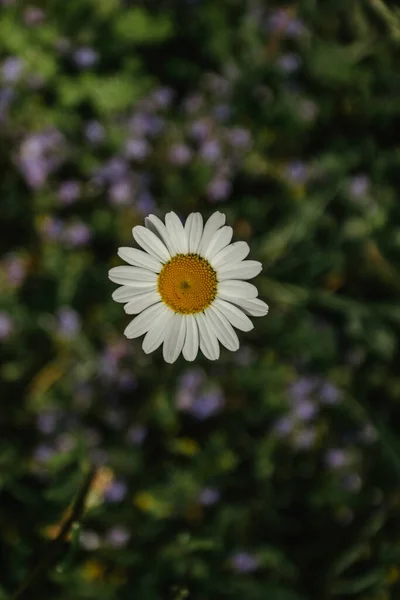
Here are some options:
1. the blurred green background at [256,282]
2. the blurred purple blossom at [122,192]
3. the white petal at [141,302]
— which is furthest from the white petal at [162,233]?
the blurred purple blossom at [122,192]

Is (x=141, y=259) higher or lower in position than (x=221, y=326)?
higher

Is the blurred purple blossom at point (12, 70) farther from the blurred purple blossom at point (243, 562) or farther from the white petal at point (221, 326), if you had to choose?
the blurred purple blossom at point (243, 562)

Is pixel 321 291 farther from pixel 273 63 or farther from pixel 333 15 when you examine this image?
pixel 333 15

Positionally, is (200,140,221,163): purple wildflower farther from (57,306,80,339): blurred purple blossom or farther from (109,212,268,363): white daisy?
(109,212,268,363): white daisy

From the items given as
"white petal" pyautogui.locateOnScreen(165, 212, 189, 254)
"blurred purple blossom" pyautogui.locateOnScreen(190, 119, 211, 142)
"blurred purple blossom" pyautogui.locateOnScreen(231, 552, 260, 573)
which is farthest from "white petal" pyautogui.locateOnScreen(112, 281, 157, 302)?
"blurred purple blossom" pyautogui.locateOnScreen(190, 119, 211, 142)

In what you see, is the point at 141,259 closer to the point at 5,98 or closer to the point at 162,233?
the point at 162,233

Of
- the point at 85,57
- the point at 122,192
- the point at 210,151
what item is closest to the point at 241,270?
the point at 122,192
